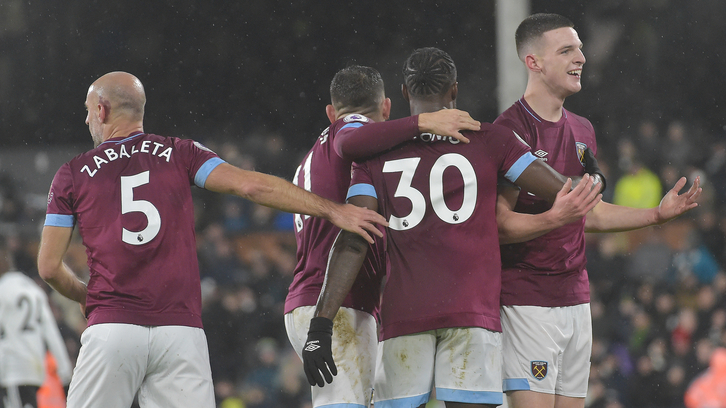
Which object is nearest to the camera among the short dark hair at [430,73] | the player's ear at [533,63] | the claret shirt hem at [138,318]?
→ the short dark hair at [430,73]

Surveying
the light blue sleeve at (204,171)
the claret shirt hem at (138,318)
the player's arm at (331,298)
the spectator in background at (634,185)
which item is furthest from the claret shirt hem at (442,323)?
the spectator in background at (634,185)

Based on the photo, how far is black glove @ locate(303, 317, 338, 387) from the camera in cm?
321

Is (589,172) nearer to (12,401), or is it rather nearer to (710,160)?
(12,401)

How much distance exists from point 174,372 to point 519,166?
174 centimetres

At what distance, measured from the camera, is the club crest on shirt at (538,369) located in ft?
12.1

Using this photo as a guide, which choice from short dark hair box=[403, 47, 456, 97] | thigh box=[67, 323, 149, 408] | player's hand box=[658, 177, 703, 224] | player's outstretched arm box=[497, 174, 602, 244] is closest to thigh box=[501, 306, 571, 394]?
player's outstretched arm box=[497, 174, 602, 244]

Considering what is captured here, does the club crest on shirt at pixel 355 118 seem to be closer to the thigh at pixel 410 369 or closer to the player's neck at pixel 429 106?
the player's neck at pixel 429 106

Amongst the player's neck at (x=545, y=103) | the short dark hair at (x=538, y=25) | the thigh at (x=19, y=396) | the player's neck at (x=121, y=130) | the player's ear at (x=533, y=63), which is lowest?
the thigh at (x=19, y=396)

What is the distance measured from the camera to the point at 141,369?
3.55m

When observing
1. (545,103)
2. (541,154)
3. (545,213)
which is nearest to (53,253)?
(545,213)

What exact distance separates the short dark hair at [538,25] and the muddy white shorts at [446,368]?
1.60 metres

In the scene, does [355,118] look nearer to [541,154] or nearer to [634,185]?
[541,154]

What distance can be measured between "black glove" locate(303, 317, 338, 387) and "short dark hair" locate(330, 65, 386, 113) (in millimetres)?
1232

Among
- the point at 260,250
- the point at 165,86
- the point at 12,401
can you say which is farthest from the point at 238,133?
the point at 12,401
